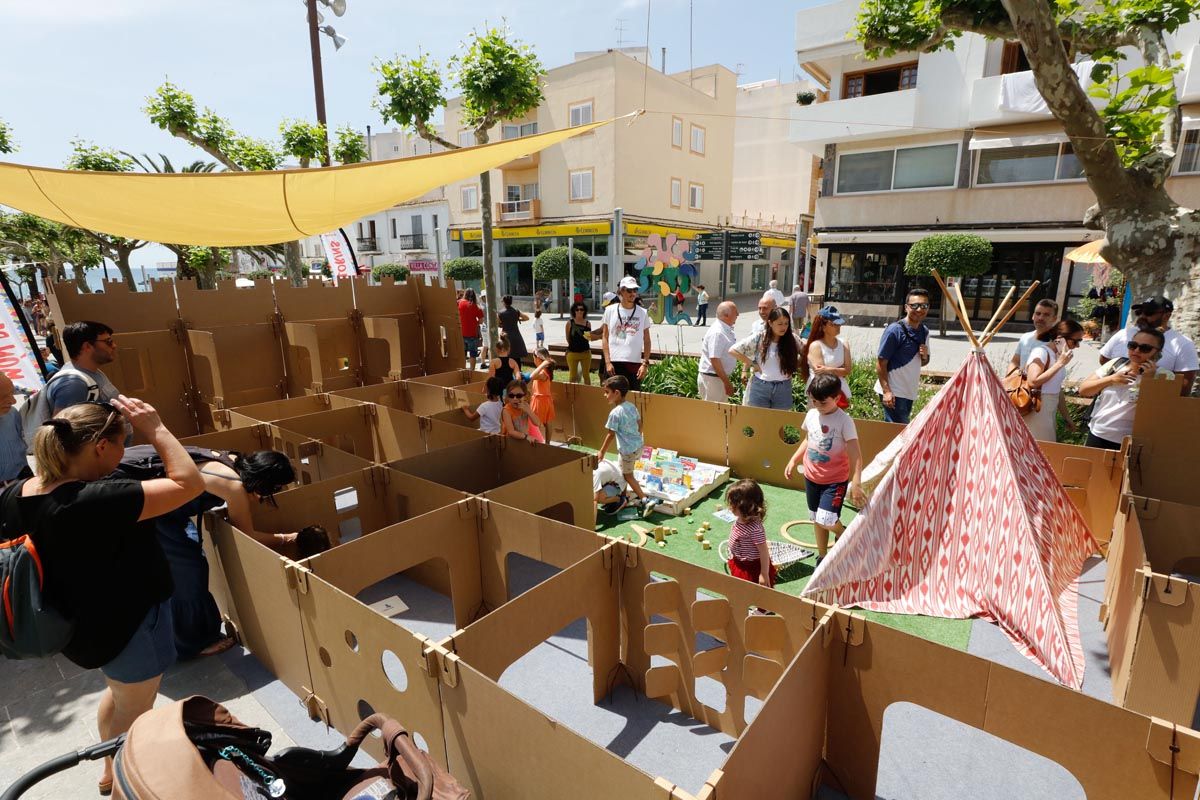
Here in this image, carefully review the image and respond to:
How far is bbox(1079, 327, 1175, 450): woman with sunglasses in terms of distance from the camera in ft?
15.7

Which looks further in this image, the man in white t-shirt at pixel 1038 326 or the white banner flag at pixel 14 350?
the white banner flag at pixel 14 350

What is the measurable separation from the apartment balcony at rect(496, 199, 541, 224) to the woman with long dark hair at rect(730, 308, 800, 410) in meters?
26.7

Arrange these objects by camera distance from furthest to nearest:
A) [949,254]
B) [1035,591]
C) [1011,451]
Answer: [949,254] → [1011,451] → [1035,591]

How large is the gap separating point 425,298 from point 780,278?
119ft

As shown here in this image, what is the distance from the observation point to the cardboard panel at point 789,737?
2045 mm

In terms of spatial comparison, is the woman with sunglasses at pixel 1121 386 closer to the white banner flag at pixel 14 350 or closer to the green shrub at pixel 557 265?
the white banner flag at pixel 14 350

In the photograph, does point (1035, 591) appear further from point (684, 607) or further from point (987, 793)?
→ point (684, 607)

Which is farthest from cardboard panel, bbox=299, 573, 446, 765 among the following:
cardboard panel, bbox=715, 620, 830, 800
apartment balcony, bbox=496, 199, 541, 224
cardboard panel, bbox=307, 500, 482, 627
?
apartment balcony, bbox=496, 199, 541, 224

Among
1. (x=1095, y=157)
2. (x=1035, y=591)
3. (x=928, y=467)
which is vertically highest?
(x=1095, y=157)

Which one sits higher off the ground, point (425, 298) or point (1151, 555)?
point (425, 298)

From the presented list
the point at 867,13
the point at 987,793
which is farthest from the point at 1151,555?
the point at 867,13

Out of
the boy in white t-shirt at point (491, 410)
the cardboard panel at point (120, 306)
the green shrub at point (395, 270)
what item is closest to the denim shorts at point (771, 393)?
the boy in white t-shirt at point (491, 410)

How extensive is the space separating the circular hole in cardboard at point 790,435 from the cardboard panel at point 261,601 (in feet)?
16.1

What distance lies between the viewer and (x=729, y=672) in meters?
3.18
